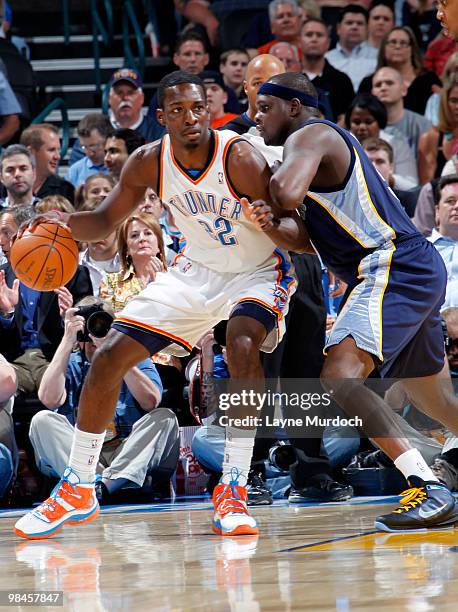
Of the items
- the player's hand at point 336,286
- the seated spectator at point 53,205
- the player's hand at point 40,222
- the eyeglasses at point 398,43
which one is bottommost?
the player's hand at point 336,286

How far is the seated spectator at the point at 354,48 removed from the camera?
9.73 meters

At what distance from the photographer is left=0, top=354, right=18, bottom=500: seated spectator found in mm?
5406

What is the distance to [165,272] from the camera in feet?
15.3

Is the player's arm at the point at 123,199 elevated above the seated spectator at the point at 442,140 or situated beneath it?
elevated above

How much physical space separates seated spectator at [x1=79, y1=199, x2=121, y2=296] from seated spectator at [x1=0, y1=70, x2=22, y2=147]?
2714 mm

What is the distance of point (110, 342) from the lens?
4250 mm

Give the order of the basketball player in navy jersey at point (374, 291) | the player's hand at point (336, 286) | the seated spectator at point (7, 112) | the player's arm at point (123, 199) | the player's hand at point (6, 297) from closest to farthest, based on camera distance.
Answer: the basketball player in navy jersey at point (374, 291)
the player's arm at point (123, 199)
the player's hand at point (6, 297)
the player's hand at point (336, 286)
the seated spectator at point (7, 112)

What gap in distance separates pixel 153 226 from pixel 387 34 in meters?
4.00

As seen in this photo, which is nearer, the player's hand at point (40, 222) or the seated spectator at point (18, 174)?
the player's hand at point (40, 222)

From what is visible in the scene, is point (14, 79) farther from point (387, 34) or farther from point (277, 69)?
point (277, 69)

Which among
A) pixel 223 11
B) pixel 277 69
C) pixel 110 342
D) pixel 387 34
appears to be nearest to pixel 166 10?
pixel 223 11

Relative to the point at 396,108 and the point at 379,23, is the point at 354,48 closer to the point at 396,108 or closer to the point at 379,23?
the point at 379,23

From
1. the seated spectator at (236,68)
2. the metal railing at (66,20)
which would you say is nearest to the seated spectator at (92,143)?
the seated spectator at (236,68)

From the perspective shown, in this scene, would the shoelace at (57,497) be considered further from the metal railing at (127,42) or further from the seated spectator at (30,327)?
the metal railing at (127,42)
